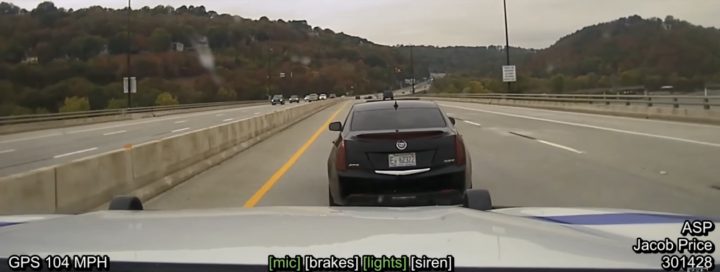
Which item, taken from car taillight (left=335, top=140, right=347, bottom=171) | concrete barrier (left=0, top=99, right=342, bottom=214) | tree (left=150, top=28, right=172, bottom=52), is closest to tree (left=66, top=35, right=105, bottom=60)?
tree (left=150, top=28, right=172, bottom=52)

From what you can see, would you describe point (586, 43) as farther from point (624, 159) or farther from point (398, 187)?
point (398, 187)

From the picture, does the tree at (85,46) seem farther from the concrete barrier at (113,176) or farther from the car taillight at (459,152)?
the car taillight at (459,152)

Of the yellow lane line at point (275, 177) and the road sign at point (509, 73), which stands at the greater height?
the road sign at point (509, 73)

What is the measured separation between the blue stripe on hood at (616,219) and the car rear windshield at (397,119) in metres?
3.78

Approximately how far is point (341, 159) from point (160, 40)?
3011 inches

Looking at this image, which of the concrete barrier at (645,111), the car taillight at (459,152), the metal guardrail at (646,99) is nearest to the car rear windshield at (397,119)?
the car taillight at (459,152)

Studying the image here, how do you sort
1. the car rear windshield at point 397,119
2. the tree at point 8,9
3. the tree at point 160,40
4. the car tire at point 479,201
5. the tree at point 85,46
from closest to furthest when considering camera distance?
the car tire at point 479,201 < the car rear windshield at point 397,119 < the tree at point 8,9 < the tree at point 85,46 < the tree at point 160,40

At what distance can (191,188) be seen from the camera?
1061 centimetres

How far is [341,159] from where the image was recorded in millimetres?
7707

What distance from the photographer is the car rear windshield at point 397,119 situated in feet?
26.4

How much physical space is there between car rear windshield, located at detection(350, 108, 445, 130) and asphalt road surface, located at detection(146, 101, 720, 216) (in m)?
1.39

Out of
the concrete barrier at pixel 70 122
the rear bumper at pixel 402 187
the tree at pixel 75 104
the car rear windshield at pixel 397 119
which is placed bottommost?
the rear bumper at pixel 402 187

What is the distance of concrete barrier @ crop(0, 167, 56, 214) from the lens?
608 centimetres

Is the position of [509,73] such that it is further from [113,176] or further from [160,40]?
[113,176]
